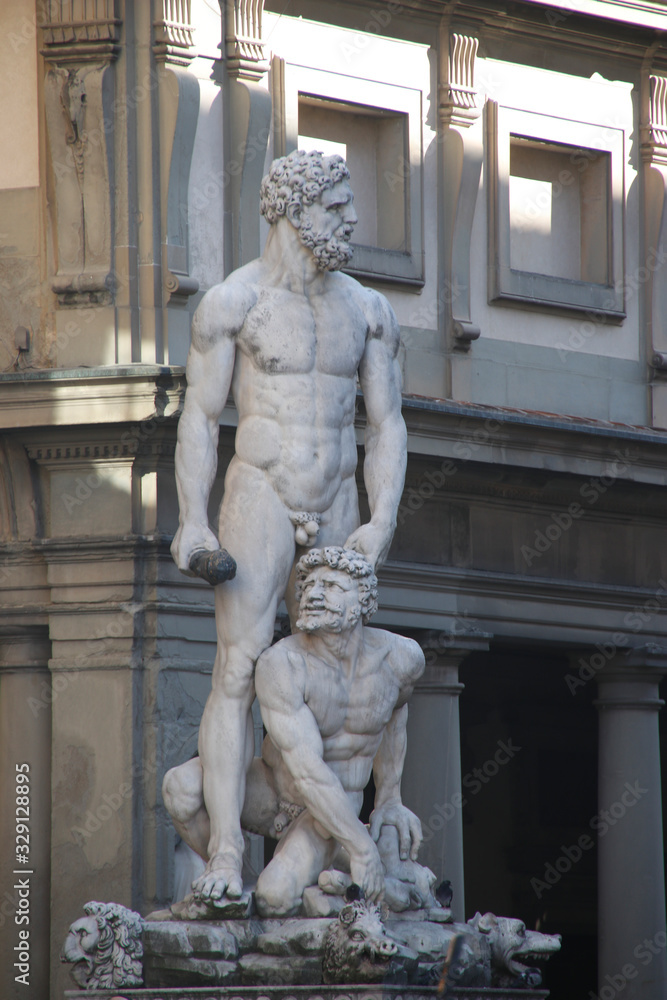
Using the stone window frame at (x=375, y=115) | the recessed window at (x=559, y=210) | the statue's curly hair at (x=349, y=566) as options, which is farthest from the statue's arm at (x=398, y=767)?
the recessed window at (x=559, y=210)

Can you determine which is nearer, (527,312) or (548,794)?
(527,312)

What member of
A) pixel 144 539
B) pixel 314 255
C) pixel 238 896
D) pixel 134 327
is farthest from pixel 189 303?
pixel 238 896

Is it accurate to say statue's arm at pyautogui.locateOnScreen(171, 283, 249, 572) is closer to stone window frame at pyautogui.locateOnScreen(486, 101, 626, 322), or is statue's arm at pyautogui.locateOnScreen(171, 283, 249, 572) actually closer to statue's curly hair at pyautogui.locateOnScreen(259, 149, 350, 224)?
statue's curly hair at pyautogui.locateOnScreen(259, 149, 350, 224)

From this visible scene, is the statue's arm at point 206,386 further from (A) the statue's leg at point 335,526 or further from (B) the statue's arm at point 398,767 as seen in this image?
(B) the statue's arm at point 398,767

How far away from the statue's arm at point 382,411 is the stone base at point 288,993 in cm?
209

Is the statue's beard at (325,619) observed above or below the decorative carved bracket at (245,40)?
below

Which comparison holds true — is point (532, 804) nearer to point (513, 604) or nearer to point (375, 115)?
point (513, 604)

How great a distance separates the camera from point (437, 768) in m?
18.5

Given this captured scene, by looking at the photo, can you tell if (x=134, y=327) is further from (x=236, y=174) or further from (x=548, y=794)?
(x=548, y=794)

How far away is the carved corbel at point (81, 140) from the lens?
17.4 m

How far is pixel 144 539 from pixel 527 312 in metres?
4.63

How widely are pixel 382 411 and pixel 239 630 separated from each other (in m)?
1.21

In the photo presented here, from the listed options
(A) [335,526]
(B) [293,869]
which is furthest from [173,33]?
(B) [293,869]

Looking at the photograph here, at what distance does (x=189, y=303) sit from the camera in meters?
17.6
